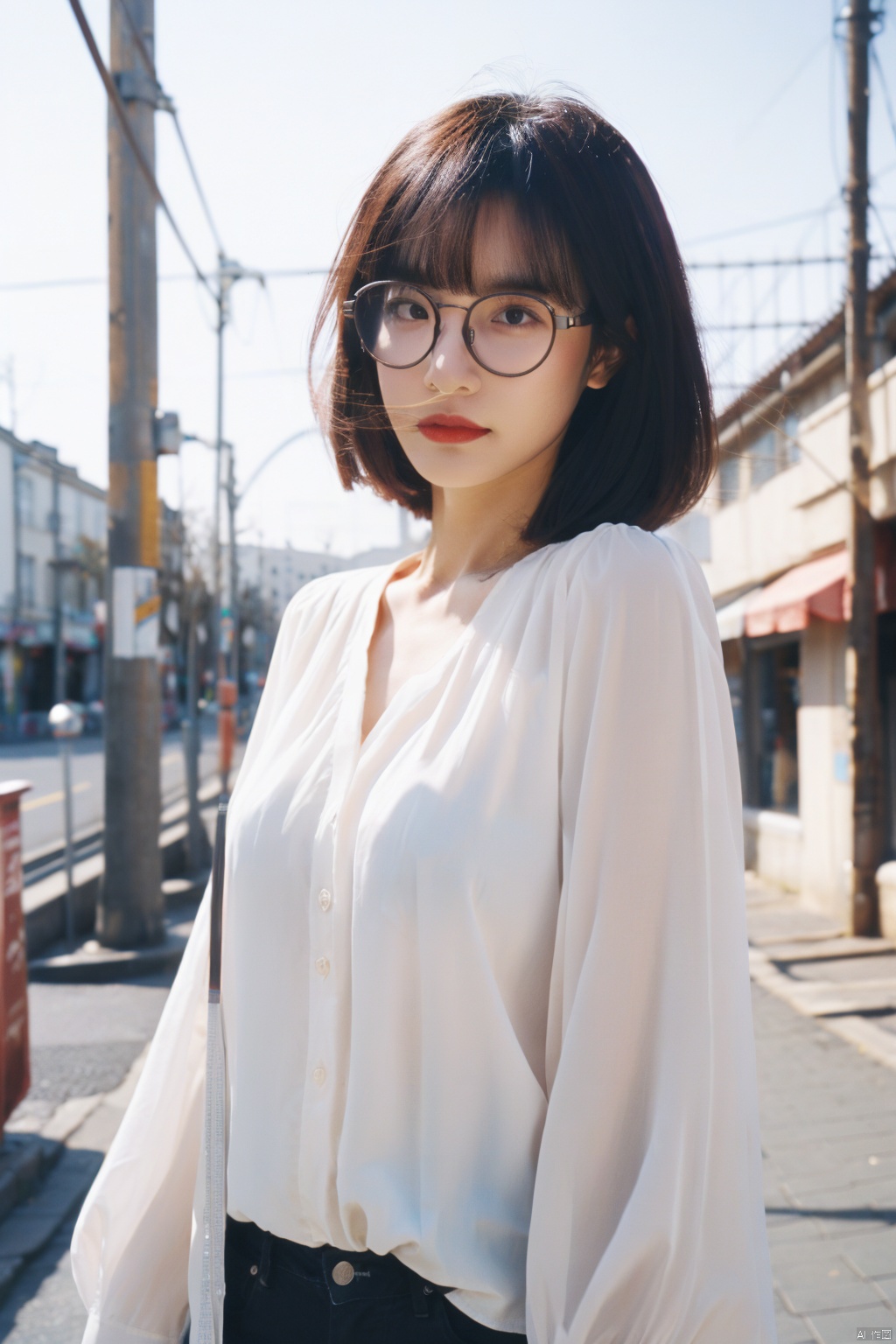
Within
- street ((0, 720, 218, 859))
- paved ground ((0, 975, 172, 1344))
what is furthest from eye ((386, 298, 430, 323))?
street ((0, 720, 218, 859))

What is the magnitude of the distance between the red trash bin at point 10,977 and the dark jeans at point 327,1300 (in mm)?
3032

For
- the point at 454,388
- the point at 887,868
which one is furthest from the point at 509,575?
the point at 887,868

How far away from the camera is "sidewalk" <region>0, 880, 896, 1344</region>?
9.84 feet

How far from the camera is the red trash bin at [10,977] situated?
3.96 m

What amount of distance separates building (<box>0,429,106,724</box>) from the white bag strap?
37336 mm

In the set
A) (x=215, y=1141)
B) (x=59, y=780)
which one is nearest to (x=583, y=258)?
(x=215, y=1141)

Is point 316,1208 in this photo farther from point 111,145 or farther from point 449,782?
point 111,145

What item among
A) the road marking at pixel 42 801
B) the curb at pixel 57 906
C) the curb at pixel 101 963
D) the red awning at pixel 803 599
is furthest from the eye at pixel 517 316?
the road marking at pixel 42 801

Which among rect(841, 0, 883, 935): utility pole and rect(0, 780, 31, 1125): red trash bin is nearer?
rect(0, 780, 31, 1125): red trash bin

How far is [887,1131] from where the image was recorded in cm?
427

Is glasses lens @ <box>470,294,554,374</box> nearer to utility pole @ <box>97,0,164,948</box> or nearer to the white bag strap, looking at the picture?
the white bag strap

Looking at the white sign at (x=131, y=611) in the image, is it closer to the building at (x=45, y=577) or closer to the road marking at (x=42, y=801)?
the road marking at (x=42, y=801)

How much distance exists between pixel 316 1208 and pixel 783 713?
11.2 metres

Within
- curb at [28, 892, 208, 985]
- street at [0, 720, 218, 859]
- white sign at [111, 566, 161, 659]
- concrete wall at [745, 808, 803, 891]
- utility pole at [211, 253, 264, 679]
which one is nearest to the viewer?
curb at [28, 892, 208, 985]
